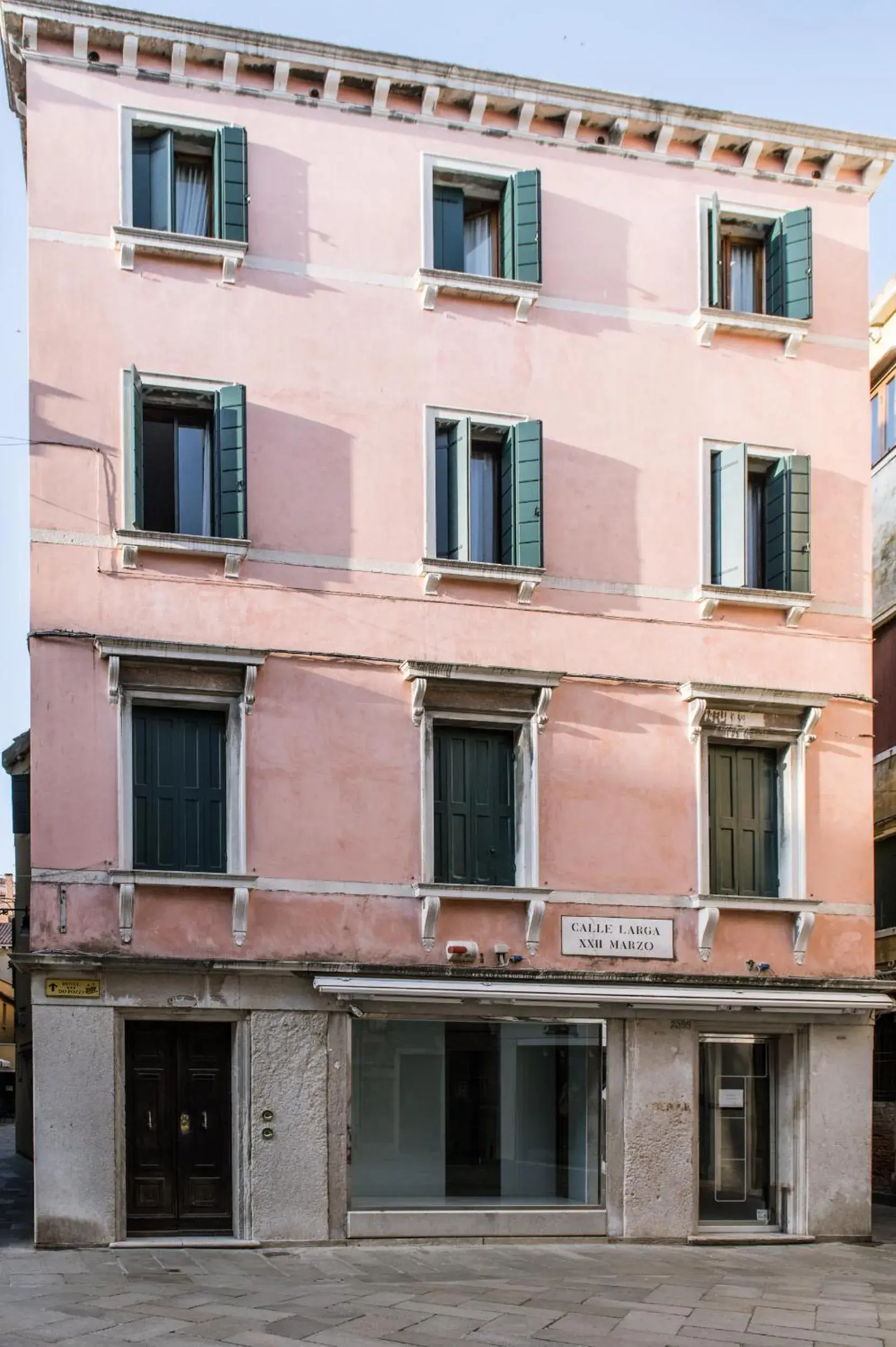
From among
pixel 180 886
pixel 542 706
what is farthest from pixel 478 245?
pixel 180 886

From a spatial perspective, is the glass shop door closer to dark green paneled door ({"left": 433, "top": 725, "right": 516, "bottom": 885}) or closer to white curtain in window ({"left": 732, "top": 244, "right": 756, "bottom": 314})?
dark green paneled door ({"left": 433, "top": 725, "right": 516, "bottom": 885})

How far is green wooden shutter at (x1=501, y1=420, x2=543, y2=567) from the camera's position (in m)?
17.2

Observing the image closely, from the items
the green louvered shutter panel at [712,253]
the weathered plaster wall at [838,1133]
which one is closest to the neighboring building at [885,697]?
the weathered plaster wall at [838,1133]

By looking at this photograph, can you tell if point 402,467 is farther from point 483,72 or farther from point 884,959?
point 884,959

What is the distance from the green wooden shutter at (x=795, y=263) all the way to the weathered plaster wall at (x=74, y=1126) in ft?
36.4

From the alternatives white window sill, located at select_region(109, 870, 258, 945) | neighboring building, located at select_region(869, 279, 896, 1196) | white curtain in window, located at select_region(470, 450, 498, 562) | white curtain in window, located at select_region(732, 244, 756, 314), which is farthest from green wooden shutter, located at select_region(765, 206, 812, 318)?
white window sill, located at select_region(109, 870, 258, 945)

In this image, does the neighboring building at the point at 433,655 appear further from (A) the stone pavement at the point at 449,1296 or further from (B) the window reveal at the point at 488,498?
(A) the stone pavement at the point at 449,1296

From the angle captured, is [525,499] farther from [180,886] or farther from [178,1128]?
[178,1128]

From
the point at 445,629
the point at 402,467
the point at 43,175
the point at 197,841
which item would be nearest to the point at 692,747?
the point at 445,629

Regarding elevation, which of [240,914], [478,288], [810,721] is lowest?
[240,914]

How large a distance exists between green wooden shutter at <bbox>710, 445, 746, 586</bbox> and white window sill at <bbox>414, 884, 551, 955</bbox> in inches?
169

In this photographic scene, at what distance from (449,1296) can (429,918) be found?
4.08 metres

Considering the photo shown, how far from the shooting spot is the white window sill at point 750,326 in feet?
59.9

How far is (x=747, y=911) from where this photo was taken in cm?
1762
